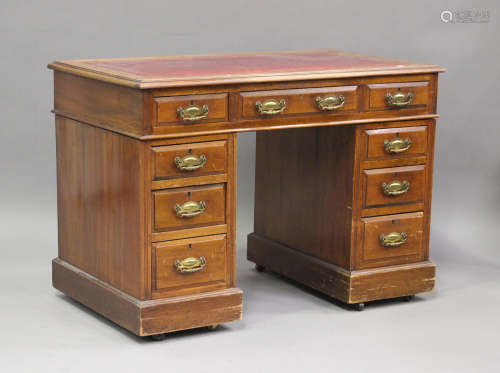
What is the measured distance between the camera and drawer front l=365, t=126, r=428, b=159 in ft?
14.7

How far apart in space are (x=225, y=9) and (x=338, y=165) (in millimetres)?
1410

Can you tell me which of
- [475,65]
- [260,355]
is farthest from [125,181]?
[475,65]

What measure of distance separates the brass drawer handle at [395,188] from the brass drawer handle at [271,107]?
22.2 inches

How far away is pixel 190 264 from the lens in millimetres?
4199

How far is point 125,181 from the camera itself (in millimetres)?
4145

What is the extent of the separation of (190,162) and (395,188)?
2.99ft

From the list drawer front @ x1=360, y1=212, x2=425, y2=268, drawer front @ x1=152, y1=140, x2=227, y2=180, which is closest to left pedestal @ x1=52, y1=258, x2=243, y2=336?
drawer front @ x1=152, y1=140, x2=227, y2=180

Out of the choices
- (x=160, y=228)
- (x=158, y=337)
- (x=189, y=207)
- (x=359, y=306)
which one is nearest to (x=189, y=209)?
(x=189, y=207)

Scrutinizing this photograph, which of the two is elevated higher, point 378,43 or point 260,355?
point 378,43

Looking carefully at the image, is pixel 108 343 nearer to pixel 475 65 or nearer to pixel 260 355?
pixel 260 355

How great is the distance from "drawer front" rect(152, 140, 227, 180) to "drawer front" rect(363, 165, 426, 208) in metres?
0.65

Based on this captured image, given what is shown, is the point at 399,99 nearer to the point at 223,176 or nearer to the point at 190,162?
the point at 223,176

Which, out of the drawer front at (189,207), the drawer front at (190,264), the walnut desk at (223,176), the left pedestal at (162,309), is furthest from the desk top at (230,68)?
the left pedestal at (162,309)

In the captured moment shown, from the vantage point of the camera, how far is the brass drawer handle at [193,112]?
405cm
